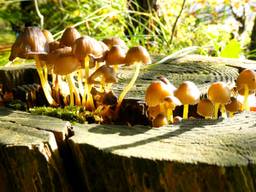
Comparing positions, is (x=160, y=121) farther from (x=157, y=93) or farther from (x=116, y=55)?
(x=116, y=55)

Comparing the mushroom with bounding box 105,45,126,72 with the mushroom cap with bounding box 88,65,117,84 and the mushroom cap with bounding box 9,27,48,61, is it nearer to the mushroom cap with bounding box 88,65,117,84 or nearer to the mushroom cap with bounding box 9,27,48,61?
the mushroom cap with bounding box 88,65,117,84

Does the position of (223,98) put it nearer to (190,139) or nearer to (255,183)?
(190,139)

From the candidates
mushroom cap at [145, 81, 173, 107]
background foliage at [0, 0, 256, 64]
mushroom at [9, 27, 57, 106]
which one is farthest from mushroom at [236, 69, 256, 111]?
background foliage at [0, 0, 256, 64]

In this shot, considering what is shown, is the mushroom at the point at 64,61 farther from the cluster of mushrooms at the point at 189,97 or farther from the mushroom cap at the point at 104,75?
the cluster of mushrooms at the point at 189,97

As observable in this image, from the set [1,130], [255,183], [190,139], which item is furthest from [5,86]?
[255,183]

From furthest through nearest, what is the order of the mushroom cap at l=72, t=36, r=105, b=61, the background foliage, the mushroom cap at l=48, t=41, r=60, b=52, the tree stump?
1. the background foliage
2. the mushroom cap at l=48, t=41, r=60, b=52
3. the mushroom cap at l=72, t=36, r=105, b=61
4. the tree stump

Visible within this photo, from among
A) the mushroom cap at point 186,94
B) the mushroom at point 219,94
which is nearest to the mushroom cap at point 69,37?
the mushroom cap at point 186,94
